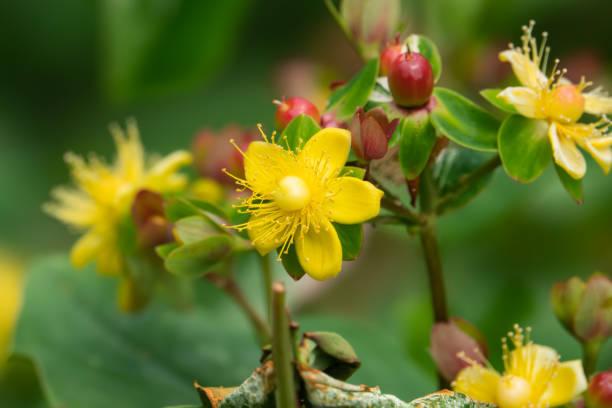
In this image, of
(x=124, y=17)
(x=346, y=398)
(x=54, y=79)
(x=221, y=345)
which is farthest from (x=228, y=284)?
(x=54, y=79)

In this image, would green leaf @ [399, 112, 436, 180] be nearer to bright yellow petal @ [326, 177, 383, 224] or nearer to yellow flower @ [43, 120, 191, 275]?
bright yellow petal @ [326, 177, 383, 224]

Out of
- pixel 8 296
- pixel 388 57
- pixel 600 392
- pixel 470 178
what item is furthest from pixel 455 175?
pixel 8 296

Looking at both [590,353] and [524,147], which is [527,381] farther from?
[524,147]

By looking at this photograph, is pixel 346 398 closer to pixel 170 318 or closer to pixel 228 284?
pixel 228 284

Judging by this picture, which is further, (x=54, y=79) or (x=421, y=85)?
(x=54, y=79)

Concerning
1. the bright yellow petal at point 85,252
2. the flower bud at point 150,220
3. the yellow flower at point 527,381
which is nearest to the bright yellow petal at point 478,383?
the yellow flower at point 527,381

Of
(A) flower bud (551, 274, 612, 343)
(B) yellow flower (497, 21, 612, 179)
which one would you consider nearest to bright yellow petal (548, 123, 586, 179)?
(B) yellow flower (497, 21, 612, 179)

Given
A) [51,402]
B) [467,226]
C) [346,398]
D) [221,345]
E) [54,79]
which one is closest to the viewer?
[346,398]
